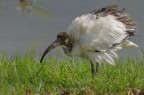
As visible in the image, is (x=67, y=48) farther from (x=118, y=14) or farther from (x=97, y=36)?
(x=118, y=14)

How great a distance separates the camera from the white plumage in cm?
861

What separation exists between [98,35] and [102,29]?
205 mm

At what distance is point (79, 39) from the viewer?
8852mm

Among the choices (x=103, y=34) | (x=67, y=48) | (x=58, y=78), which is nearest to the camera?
(x=58, y=78)

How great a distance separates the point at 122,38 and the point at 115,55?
1.78 ft

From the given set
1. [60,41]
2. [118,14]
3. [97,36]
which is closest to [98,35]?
[97,36]

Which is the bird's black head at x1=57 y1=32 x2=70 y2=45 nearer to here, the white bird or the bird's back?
the white bird

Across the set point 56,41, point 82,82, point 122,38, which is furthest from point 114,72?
point 56,41

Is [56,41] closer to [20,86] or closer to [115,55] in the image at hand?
[115,55]

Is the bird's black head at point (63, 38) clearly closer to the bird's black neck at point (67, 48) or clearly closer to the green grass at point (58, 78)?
the bird's black neck at point (67, 48)

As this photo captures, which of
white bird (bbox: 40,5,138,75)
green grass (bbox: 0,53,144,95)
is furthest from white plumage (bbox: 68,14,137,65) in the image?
green grass (bbox: 0,53,144,95)

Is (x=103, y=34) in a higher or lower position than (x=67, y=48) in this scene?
higher

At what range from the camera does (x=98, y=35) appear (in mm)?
8680

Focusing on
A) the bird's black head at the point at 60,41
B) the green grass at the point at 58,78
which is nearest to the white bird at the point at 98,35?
the bird's black head at the point at 60,41
